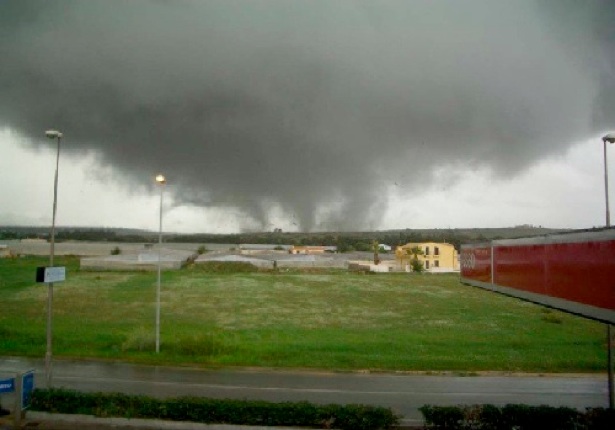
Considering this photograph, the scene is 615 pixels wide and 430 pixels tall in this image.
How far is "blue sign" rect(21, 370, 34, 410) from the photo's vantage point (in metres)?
14.4

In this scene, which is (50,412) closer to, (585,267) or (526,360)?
(585,267)

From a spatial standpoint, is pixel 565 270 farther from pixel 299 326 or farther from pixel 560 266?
pixel 299 326

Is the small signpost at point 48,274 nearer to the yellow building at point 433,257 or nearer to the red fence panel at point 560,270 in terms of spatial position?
the red fence panel at point 560,270

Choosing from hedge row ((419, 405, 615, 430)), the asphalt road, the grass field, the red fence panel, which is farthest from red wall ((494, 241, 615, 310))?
the grass field

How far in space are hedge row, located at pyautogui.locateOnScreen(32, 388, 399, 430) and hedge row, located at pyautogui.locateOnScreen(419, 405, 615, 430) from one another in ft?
4.36

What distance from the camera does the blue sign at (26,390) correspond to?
47.2 feet

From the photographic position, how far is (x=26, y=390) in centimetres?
1463

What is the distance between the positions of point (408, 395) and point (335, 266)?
277 feet

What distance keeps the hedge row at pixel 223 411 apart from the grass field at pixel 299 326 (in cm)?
1110

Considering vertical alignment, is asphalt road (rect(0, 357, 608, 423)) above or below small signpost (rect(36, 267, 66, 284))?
below

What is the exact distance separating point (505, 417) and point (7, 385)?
14912 mm

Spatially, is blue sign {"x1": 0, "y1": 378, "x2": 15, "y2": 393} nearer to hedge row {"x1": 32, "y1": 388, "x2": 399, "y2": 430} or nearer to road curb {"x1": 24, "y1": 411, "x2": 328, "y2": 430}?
hedge row {"x1": 32, "y1": 388, "x2": 399, "y2": 430}

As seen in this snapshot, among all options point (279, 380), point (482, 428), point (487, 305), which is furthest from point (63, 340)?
point (487, 305)

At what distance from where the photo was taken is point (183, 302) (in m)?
50.9
